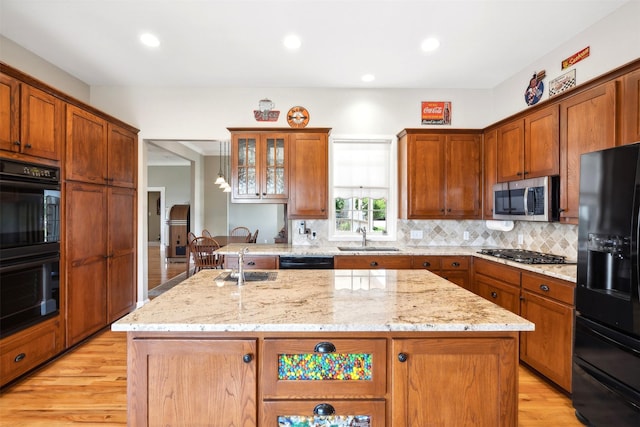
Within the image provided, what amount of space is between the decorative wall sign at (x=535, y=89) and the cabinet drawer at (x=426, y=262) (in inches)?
80.4

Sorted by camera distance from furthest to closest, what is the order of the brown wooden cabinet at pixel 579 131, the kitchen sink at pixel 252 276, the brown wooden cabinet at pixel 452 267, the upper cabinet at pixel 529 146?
the brown wooden cabinet at pixel 452 267 → the upper cabinet at pixel 529 146 → the brown wooden cabinet at pixel 579 131 → the kitchen sink at pixel 252 276

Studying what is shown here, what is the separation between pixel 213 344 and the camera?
1.27 m

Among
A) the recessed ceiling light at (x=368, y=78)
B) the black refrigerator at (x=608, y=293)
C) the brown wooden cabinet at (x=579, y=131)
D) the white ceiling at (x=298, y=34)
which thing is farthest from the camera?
the recessed ceiling light at (x=368, y=78)

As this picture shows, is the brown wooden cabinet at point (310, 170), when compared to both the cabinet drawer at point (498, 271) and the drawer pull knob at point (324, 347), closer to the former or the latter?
the cabinet drawer at point (498, 271)

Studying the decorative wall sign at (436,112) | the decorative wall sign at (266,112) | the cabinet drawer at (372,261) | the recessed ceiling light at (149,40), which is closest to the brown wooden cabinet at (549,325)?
the cabinet drawer at (372,261)

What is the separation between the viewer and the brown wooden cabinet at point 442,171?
388 cm

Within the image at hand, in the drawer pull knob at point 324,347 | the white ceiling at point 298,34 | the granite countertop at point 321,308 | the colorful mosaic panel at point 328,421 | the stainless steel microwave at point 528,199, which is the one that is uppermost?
the white ceiling at point 298,34

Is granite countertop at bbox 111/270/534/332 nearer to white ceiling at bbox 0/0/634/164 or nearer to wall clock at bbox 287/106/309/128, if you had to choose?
white ceiling at bbox 0/0/634/164

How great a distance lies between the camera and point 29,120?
8.21ft

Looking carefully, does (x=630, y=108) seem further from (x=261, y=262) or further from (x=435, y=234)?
(x=261, y=262)

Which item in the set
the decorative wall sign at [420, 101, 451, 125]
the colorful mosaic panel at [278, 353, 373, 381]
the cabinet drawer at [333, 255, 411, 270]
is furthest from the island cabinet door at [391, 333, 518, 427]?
the decorative wall sign at [420, 101, 451, 125]

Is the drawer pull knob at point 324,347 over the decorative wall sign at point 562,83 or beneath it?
beneath

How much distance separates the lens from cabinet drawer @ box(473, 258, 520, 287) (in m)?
2.81

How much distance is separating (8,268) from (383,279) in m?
2.68
